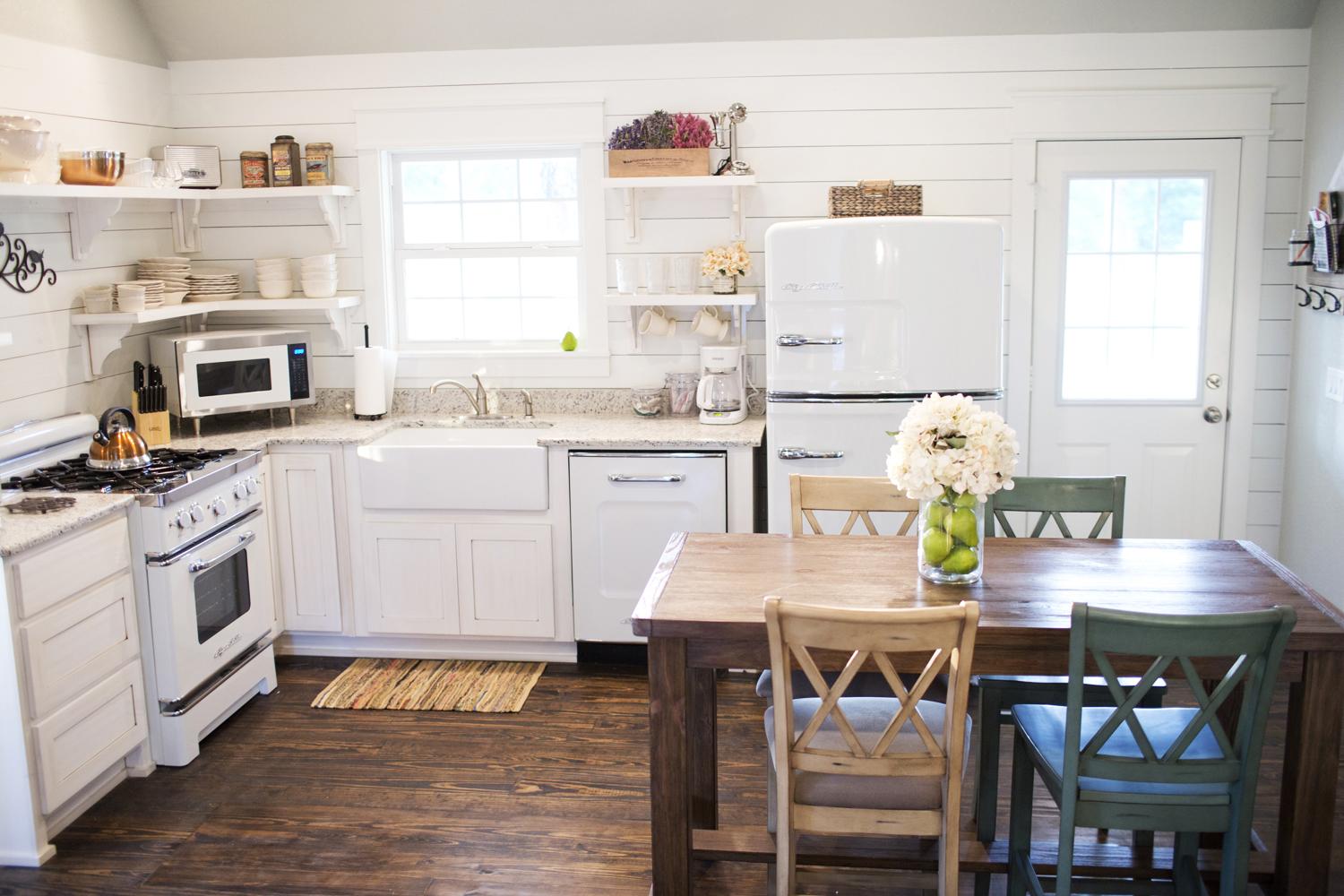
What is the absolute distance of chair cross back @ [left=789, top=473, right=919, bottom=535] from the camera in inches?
127

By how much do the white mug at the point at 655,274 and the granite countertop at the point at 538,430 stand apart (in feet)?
1.67

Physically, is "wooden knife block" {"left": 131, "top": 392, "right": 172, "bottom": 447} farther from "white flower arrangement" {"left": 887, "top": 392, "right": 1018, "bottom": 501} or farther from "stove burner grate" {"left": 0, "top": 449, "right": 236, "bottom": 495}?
"white flower arrangement" {"left": 887, "top": 392, "right": 1018, "bottom": 501}

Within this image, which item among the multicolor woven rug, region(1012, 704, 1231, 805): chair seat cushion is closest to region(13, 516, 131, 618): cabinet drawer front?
the multicolor woven rug

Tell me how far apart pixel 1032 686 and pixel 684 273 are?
7.27 feet

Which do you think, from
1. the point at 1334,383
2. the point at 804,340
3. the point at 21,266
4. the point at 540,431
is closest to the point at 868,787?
the point at 804,340

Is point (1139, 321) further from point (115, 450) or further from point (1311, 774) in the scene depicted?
point (115, 450)

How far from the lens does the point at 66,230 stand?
4098 mm

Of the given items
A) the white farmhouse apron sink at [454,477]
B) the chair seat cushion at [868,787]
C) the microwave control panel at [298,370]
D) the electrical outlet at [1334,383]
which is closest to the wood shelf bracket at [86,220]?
the microwave control panel at [298,370]

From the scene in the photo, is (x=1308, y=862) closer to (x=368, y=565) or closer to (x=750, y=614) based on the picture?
(x=750, y=614)

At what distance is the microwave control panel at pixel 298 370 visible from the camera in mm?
4625

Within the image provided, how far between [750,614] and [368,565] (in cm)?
234

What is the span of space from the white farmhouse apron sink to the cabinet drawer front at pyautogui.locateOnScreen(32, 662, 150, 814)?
3.59ft

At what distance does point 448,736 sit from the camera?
3871mm

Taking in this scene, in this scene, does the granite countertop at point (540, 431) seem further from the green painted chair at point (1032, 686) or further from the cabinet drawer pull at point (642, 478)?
the green painted chair at point (1032, 686)
